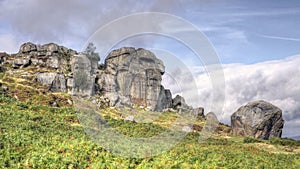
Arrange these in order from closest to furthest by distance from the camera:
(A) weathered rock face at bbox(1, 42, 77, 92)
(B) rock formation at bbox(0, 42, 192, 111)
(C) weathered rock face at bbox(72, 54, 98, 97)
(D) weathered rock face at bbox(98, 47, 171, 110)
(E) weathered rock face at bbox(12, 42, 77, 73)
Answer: (A) weathered rock face at bbox(1, 42, 77, 92) → (B) rock formation at bbox(0, 42, 192, 111) → (C) weathered rock face at bbox(72, 54, 98, 97) → (D) weathered rock face at bbox(98, 47, 171, 110) → (E) weathered rock face at bbox(12, 42, 77, 73)

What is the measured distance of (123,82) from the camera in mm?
99938

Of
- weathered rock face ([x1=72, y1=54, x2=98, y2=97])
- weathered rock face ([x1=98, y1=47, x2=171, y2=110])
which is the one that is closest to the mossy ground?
weathered rock face ([x1=72, y1=54, x2=98, y2=97])

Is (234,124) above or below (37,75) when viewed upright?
below

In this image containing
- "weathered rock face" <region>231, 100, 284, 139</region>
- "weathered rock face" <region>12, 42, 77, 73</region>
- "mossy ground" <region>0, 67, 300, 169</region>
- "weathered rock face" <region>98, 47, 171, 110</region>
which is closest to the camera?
"mossy ground" <region>0, 67, 300, 169</region>

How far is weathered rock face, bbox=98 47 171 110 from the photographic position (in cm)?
9869

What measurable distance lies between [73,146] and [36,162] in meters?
4.61

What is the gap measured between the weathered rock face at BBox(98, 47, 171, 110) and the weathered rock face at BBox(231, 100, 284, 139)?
30.9 metres

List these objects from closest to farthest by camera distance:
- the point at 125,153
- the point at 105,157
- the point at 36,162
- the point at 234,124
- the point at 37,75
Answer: the point at 36,162 < the point at 105,157 < the point at 125,153 < the point at 234,124 < the point at 37,75

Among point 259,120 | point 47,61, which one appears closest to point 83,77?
point 47,61

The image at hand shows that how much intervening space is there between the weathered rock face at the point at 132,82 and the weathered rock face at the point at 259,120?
3088 cm

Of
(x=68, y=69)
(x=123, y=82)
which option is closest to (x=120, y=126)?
(x=123, y=82)

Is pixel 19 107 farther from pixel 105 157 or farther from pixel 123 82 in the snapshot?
pixel 123 82

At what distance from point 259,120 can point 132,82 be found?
1726 inches

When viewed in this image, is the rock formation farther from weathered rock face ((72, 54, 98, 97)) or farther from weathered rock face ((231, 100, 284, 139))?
weathered rock face ((231, 100, 284, 139))
